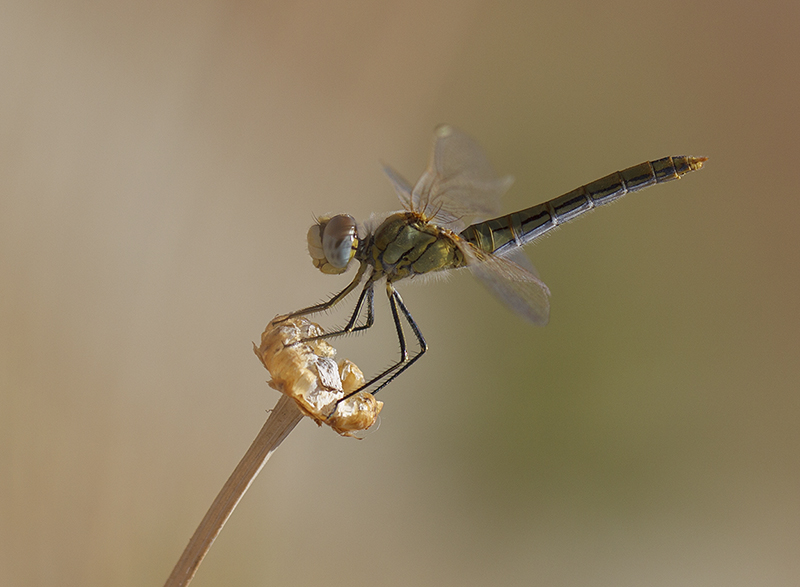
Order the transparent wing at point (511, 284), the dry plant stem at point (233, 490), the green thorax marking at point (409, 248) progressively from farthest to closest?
the green thorax marking at point (409, 248) → the transparent wing at point (511, 284) → the dry plant stem at point (233, 490)

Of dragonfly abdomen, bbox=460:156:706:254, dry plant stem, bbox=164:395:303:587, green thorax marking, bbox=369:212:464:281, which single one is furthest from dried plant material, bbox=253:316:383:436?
dragonfly abdomen, bbox=460:156:706:254

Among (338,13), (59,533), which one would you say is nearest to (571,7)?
(338,13)

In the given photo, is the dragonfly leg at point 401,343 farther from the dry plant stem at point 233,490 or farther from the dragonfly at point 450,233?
the dry plant stem at point 233,490

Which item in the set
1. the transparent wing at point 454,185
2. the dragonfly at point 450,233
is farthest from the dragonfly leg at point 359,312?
the transparent wing at point 454,185

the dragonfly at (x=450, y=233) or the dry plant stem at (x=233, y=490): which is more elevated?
the dragonfly at (x=450, y=233)

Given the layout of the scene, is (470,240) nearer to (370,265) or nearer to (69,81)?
(370,265)

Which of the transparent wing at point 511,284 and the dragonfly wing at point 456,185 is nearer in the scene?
the transparent wing at point 511,284

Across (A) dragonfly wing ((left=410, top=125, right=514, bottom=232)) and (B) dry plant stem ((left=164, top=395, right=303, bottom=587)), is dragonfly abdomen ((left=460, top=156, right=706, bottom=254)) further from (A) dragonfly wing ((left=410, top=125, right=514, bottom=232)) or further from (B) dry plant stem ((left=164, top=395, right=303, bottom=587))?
(B) dry plant stem ((left=164, top=395, right=303, bottom=587))
